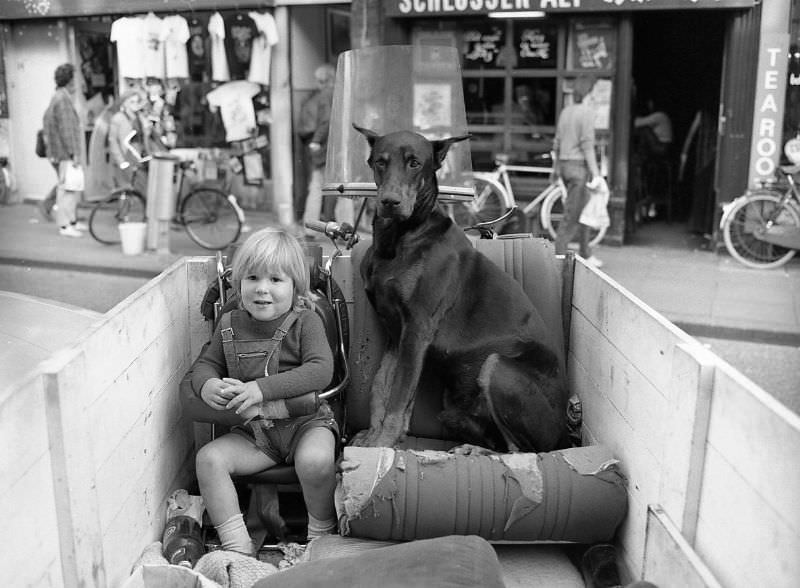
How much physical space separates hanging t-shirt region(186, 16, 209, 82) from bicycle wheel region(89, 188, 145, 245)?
276 cm

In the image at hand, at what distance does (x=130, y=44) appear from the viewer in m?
11.2

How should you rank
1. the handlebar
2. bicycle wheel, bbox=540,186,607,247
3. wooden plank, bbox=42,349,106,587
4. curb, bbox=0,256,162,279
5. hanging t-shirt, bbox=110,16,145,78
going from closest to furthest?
wooden plank, bbox=42,349,106,587, the handlebar, curb, bbox=0,256,162,279, bicycle wheel, bbox=540,186,607,247, hanging t-shirt, bbox=110,16,145,78

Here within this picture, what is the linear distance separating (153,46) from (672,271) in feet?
24.4

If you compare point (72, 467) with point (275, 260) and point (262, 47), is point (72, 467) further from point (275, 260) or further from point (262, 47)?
point (262, 47)

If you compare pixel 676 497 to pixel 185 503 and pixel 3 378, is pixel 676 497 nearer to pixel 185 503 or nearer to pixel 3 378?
pixel 185 503

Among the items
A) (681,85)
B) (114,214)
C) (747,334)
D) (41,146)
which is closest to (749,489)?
(747,334)

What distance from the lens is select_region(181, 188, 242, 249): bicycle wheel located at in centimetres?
1028

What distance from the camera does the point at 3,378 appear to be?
11.0 ft

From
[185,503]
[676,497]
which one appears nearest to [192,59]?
[185,503]

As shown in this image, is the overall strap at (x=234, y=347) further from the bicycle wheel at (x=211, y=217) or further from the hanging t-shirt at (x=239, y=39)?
the hanging t-shirt at (x=239, y=39)

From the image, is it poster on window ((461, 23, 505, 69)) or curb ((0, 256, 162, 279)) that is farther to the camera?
poster on window ((461, 23, 505, 69))

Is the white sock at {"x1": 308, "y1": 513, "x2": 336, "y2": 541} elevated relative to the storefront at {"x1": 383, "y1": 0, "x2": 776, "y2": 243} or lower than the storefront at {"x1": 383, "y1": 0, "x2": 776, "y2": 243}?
lower

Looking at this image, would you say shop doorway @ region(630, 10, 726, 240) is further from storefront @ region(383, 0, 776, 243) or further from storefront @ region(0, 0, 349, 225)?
storefront @ region(0, 0, 349, 225)

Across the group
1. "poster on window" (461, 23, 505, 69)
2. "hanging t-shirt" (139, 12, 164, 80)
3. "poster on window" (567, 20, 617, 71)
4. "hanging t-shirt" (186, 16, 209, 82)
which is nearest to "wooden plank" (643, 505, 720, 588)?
"poster on window" (567, 20, 617, 71)
